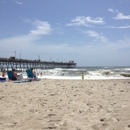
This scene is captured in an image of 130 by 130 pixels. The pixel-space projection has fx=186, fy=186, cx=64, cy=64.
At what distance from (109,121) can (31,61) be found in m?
57.5

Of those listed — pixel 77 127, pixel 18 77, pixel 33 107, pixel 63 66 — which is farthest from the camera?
pixel 63 66

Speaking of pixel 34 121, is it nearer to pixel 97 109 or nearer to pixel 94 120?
pixel 94 120

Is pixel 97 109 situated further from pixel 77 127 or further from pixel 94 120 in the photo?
pixel 77 127

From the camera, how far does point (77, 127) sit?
3105 millimetres

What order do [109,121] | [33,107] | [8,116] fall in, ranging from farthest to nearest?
[33,107]
[8,116]
[109,121]

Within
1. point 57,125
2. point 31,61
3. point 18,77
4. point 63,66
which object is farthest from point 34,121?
point 63,66

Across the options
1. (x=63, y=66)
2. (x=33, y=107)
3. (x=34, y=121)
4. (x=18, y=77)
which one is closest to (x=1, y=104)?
(x=33, y=107)

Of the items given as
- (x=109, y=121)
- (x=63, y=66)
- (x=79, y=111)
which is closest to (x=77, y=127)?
(x=109, y=121)

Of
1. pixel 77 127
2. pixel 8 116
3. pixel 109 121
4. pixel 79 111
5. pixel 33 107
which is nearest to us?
pixel 77 127

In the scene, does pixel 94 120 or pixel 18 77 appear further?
pixel 18 77

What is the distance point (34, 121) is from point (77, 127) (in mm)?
836

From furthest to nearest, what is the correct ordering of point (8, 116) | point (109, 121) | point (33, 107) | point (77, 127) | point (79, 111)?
point (33, 107)
point (79, 111)
point (8, 116)
point (109, 121)
point (77, 127)

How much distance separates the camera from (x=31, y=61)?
59.6 metres

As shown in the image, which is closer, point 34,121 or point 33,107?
point 34,121
